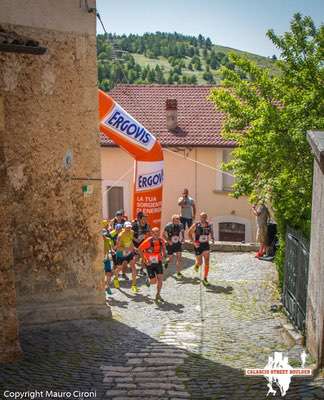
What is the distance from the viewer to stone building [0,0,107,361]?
32.6 feet

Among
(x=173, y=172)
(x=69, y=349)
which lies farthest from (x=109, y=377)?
(x=173, y=172)

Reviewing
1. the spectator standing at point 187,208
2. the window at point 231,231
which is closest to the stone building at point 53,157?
the spectator standing at point 187,208

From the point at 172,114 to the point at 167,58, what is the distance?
73.2 metres

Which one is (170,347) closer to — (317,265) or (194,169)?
(317,265)

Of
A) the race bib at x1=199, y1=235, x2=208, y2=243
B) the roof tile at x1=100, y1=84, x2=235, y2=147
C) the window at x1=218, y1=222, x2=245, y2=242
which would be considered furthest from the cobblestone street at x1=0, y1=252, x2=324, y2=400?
the roof tile at x1=100, y1=84, x2=235, y2=147

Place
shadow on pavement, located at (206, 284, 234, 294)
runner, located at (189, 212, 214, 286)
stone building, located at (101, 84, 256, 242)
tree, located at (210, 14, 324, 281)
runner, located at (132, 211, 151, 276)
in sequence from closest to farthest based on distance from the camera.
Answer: tree, located at (210, 14, 324, 281) < shadow on pavement, located at (206, 284, 234, 294) < runner, located at (189, 212, 214, 286) < runner, located at (132, 211, 151, 276) < stone building, located at (101, 84, 256, 242)

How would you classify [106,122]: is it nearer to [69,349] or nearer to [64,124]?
[64,124]

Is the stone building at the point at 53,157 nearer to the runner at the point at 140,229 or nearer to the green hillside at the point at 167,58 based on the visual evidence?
the runner at the point at 140,229

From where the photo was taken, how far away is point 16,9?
966 cm

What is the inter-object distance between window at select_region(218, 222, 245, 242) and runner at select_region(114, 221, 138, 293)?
37.6ft

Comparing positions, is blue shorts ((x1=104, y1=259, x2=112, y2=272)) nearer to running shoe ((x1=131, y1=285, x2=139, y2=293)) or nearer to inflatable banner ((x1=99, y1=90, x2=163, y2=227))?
running shoe ((x1=131, y1=285, x2=139, y2=293))

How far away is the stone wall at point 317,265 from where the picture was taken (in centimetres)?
812

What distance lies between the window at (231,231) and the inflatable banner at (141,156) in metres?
7.99

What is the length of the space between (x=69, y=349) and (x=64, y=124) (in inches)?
155
